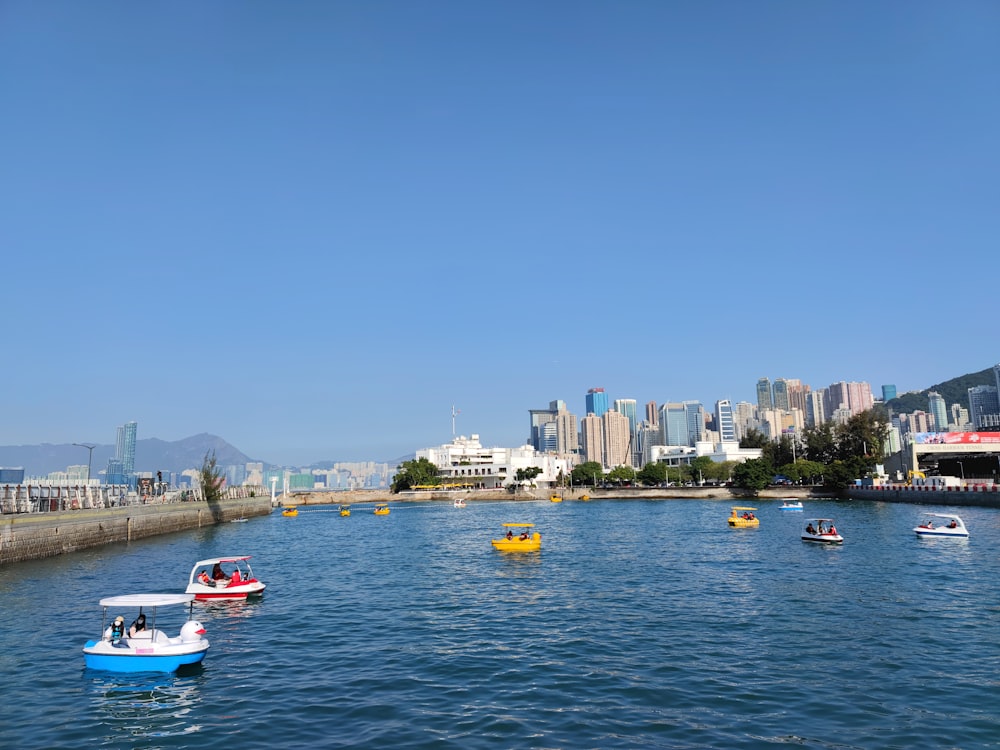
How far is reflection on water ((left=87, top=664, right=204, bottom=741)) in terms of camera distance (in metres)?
17.6

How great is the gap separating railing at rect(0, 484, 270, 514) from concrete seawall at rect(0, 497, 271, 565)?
2623 mm

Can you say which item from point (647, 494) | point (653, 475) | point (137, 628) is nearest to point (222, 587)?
point (137, 628)

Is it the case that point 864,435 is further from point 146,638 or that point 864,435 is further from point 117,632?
point 117,632

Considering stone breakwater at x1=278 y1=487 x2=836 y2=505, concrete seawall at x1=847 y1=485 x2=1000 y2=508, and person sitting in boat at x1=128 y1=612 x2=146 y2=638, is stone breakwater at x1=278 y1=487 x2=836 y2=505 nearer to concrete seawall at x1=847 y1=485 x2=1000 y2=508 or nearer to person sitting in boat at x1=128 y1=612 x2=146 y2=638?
concrete seawall at x1=847 y1=485 x2=1000 y2=508

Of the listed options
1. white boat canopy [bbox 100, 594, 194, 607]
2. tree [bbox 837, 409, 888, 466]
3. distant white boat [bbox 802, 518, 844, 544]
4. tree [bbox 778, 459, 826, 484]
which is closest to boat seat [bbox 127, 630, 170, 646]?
white boat canopy [bbox 100, 594, 194, 607]

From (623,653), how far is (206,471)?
105 metres

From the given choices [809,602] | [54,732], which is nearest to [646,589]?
[809,602]

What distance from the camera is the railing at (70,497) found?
180ft

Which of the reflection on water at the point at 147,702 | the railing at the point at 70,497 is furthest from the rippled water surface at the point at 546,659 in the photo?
the railing at the point at 70,497

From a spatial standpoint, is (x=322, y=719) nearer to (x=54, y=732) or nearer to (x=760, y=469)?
(x=54, y=732)

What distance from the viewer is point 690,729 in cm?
1645

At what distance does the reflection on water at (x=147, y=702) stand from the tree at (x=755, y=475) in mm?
152253

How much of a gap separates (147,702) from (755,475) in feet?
509

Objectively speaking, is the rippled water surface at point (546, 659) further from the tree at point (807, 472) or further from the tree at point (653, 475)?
the tree at point (653, 475)
